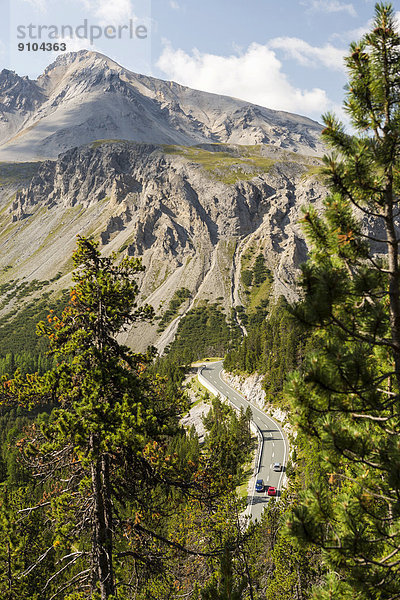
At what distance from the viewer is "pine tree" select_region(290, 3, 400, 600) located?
201 inches

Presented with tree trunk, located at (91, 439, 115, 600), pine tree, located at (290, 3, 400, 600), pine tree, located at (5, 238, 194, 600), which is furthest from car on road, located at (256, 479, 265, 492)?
pine tree, located at (290, 3, 400, 600)

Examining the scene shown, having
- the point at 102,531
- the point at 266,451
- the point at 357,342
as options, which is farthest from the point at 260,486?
the point at 357,342

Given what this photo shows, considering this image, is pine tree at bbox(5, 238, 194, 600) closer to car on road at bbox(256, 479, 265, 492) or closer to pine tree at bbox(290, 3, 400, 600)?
pine tree at bbox(290, 3, 400, 600)

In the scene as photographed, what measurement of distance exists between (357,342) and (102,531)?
809 cm

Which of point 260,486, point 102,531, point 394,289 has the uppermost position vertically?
point 394,289

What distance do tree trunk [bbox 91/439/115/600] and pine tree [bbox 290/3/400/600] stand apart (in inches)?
227

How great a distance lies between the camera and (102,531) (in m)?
9.28

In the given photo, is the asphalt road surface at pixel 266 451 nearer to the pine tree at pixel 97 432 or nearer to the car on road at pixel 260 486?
the car on road at pixel 260 486

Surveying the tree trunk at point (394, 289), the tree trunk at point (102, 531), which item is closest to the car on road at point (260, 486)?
the tree trunk at point (102, 531)

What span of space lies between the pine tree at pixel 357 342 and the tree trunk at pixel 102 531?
5767mm

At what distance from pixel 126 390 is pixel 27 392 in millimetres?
2618

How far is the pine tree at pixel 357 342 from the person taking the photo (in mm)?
5117

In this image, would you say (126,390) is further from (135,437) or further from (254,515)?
(254,515)

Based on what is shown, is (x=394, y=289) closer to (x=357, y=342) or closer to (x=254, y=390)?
(x=357, y=342)
